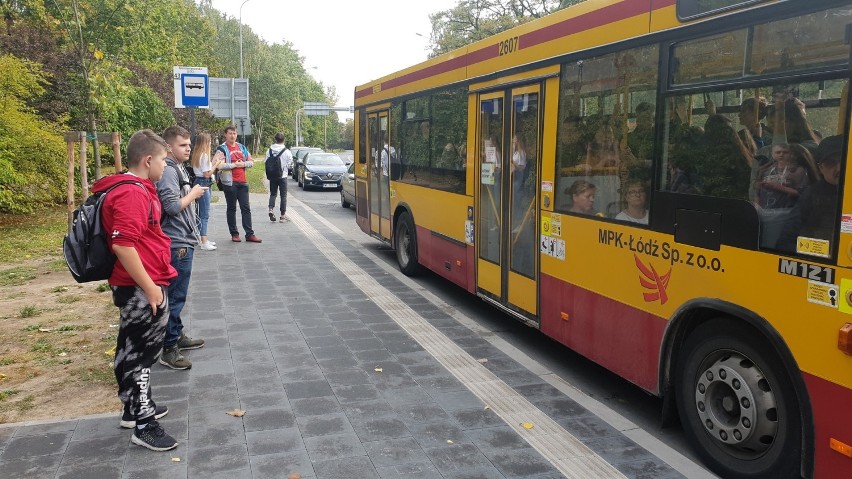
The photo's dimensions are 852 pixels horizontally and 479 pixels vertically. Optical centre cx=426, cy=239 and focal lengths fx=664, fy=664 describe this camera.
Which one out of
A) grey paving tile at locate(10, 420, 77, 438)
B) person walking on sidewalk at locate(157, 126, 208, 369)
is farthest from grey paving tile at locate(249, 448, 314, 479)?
person walking on sidewalk at locate(157, 126, 208, 369)

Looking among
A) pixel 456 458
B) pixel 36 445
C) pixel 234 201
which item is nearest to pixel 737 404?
pixel 456 458

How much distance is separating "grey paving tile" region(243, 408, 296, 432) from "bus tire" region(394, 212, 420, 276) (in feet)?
15.6

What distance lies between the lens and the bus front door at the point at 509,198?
5852mm

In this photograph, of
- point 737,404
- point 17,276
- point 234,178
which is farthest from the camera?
point 234,178

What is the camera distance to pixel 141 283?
3754mm

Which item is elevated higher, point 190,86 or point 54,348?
point 190,86

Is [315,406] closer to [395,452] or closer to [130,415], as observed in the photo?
[395,452]

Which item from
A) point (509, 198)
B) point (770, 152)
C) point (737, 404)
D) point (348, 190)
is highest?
point (770, 152)

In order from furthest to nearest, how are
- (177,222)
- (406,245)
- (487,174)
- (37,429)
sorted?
(406,245) → (487,174) → (177,222) → (37,429)

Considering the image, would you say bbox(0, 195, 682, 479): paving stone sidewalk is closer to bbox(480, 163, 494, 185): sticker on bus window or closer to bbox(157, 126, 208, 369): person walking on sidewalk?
bbox(157, 126, 208, 369): person walking on sidewalk

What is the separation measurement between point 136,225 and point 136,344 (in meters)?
0.78

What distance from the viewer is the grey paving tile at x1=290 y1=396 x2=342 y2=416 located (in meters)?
4.59

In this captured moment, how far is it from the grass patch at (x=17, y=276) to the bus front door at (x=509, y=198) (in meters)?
6.03

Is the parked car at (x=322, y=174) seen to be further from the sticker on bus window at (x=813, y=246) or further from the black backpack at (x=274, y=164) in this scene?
the sticker on bus window at (x=813, y=246)
